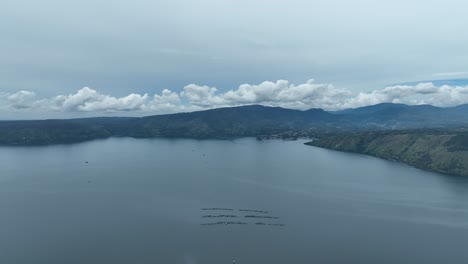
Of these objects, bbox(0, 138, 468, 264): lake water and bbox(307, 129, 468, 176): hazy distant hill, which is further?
bbox(307, 129, 468, 176): hazy distant hill

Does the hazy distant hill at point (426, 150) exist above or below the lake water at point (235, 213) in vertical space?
above

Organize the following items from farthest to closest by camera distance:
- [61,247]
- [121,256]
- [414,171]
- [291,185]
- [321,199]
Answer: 1. [414,171]
2. [291,185]
3. [321,199]
4. [61,247]
5. [121,256]

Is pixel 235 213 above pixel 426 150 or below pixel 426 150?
below

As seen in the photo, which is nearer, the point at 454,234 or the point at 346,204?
the point at 454,234

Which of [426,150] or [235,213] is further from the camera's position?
[426,150]

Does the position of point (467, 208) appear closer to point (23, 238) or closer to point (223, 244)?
point (223, 244)

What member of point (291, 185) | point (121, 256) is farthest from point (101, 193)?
point (291, 185)

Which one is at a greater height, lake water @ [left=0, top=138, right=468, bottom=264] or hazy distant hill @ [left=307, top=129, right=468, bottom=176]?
hazy distant hill @ [left=307, top=129, right=468, bottom=176]

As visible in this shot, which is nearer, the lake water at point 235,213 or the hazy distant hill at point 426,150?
the lake water at point 235,213
